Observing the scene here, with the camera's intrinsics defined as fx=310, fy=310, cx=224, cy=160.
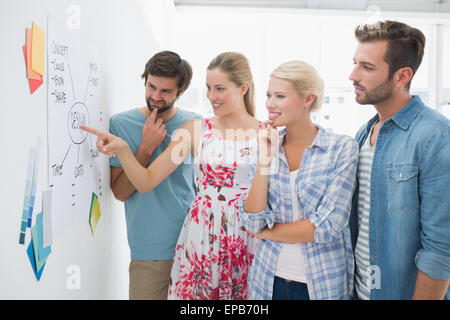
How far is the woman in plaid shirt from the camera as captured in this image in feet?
2.57

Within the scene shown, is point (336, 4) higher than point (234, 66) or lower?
higher

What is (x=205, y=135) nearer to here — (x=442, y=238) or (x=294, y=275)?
(x=294, y=275)

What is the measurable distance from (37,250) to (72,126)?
305 millimetres

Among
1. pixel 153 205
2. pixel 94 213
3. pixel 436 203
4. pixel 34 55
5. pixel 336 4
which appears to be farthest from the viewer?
pixel 336 4

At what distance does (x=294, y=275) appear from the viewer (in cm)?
82

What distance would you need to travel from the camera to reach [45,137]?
64cm

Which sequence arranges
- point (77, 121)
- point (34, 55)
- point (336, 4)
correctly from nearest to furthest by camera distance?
point (34, 55) → point (77, 121) → point (336, 4)

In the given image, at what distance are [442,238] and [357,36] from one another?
1.74ft

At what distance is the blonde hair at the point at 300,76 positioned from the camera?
32.2 inches

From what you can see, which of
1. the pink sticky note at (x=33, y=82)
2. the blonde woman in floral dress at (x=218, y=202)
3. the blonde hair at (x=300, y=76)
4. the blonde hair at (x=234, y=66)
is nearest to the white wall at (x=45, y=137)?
the pink sticky note at (x=33, y=82)

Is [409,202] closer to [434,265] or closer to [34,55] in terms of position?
[434,265]

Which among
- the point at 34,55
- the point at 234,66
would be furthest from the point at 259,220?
the point at 34,55

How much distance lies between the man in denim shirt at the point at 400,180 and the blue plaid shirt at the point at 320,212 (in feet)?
0.18
